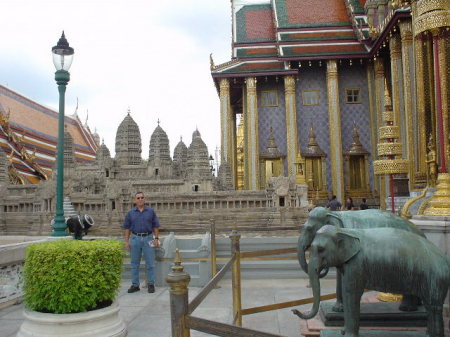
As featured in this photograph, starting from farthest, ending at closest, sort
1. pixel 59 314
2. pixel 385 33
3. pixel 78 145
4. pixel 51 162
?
pixel 78 145 < pixel 51 162 < pixel 385 33 < pixel 59 314

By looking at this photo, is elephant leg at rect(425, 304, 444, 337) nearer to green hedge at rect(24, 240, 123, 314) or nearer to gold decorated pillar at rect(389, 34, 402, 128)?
green hedge at rect(24, 240, 123, 314)

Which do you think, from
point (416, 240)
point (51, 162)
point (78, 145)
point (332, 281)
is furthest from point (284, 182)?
point (78, 145)

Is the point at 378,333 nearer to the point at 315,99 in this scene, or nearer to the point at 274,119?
the point at 274,119

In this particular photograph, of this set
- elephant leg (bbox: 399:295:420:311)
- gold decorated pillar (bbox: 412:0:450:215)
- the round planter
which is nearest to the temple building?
gold decorated pillar (bbox: 412:0:450:215)

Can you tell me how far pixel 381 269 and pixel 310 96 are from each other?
888 inches

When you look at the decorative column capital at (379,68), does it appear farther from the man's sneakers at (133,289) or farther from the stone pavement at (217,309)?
the man's sneakers at (133,289)

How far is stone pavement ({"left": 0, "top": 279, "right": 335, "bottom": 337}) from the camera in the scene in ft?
16.2

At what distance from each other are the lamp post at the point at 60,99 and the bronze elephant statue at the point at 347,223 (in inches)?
198

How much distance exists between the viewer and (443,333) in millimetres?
3268

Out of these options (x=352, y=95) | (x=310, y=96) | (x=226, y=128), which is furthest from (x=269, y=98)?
(x=352, y=95)

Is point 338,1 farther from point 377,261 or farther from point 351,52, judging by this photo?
point 377,261

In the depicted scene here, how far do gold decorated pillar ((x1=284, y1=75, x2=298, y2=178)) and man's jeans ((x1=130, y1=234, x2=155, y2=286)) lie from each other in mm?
17498

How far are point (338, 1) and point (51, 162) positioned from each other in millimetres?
21496

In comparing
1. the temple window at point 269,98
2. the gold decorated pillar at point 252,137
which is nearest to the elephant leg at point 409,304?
the gold decorated pillar at point 252,137
